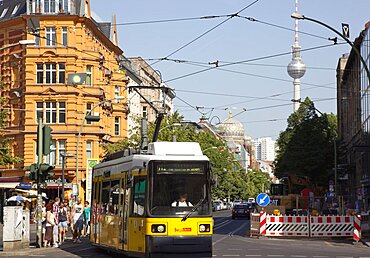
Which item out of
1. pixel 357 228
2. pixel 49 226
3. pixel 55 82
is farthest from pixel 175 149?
pixel 55 82

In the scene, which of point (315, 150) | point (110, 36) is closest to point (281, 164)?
point (315, 150)

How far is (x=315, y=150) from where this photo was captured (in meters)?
78.9

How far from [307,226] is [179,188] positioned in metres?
19.4

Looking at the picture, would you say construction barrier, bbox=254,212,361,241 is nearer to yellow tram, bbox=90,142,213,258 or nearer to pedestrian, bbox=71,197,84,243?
pedestrian, bbox=71,197,84,243

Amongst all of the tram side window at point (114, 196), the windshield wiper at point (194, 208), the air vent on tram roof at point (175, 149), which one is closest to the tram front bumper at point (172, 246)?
the windshield wiper at point (194, 208)

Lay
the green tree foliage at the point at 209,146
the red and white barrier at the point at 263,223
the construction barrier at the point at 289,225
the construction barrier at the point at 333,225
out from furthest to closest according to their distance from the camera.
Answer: the green tree foliage at the point at 209,146
the red and white barrier at the point at 263,223
the construction barrier at the point at 289,225
the construction barrier at the point at 333,225

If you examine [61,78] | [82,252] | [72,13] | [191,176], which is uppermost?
[72,13]

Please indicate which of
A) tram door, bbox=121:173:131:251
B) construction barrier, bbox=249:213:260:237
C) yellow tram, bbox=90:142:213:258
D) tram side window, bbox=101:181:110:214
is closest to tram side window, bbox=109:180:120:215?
tram side window, bbox=101:181:110:214

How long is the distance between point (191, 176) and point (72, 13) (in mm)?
49524

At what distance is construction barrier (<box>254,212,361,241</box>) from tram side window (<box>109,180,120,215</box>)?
51.9ft

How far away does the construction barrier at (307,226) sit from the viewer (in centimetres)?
3850

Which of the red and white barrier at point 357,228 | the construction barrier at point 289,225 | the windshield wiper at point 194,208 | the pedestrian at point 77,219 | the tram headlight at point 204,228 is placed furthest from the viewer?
the construction barrier at point 289,225

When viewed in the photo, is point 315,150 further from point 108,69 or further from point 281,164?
point 108,69

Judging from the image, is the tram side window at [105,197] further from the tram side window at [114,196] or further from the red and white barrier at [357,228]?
the red and white barrier at [357,228]
